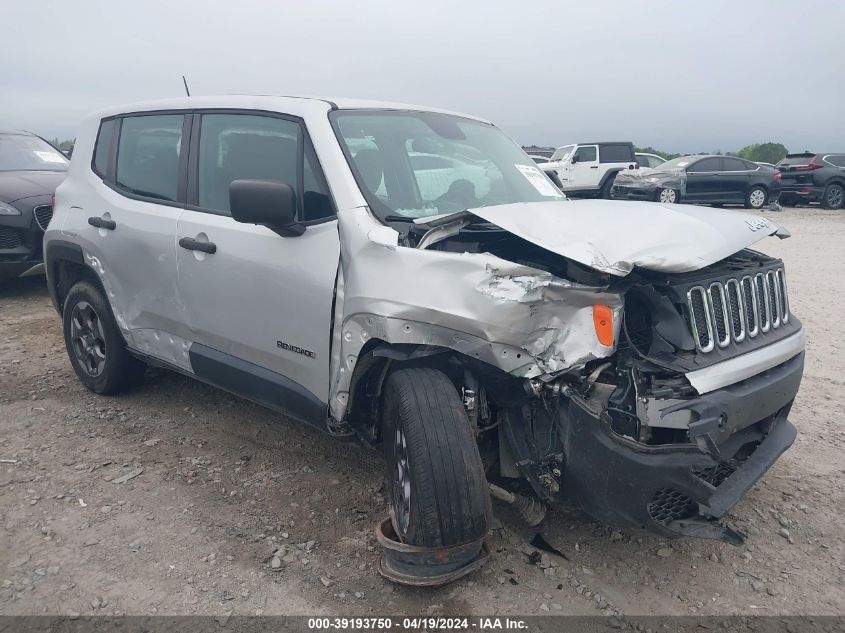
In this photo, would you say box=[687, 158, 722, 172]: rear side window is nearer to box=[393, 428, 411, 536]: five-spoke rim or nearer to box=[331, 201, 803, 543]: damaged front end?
box=[331, 201, 803, 543]: damaged front end

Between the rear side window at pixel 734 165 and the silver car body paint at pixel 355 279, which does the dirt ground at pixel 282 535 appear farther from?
the rear side window at pixel 734 165

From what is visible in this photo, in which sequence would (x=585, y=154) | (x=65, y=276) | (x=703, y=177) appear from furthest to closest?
(x=585, y=154)
(x=703, y=177)
(x=65, y=276)

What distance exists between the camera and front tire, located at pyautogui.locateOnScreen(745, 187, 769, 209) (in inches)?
694

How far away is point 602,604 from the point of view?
2561mm

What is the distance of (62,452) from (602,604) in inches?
119

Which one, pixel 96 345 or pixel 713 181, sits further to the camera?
pixel 713 181

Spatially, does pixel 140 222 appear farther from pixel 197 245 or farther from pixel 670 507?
pixel 670 507

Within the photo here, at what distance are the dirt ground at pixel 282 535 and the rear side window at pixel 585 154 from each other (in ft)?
53.9

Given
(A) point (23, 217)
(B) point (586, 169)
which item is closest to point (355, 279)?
(A) point (23, 217)

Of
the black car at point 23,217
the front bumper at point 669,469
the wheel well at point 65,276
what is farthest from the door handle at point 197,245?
the black car at point 23,217

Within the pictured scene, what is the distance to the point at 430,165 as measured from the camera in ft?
11.3

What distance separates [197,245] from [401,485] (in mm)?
1710

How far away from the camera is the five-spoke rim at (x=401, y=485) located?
8.46 ft

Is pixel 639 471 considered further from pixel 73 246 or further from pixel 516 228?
pixel 73 246
